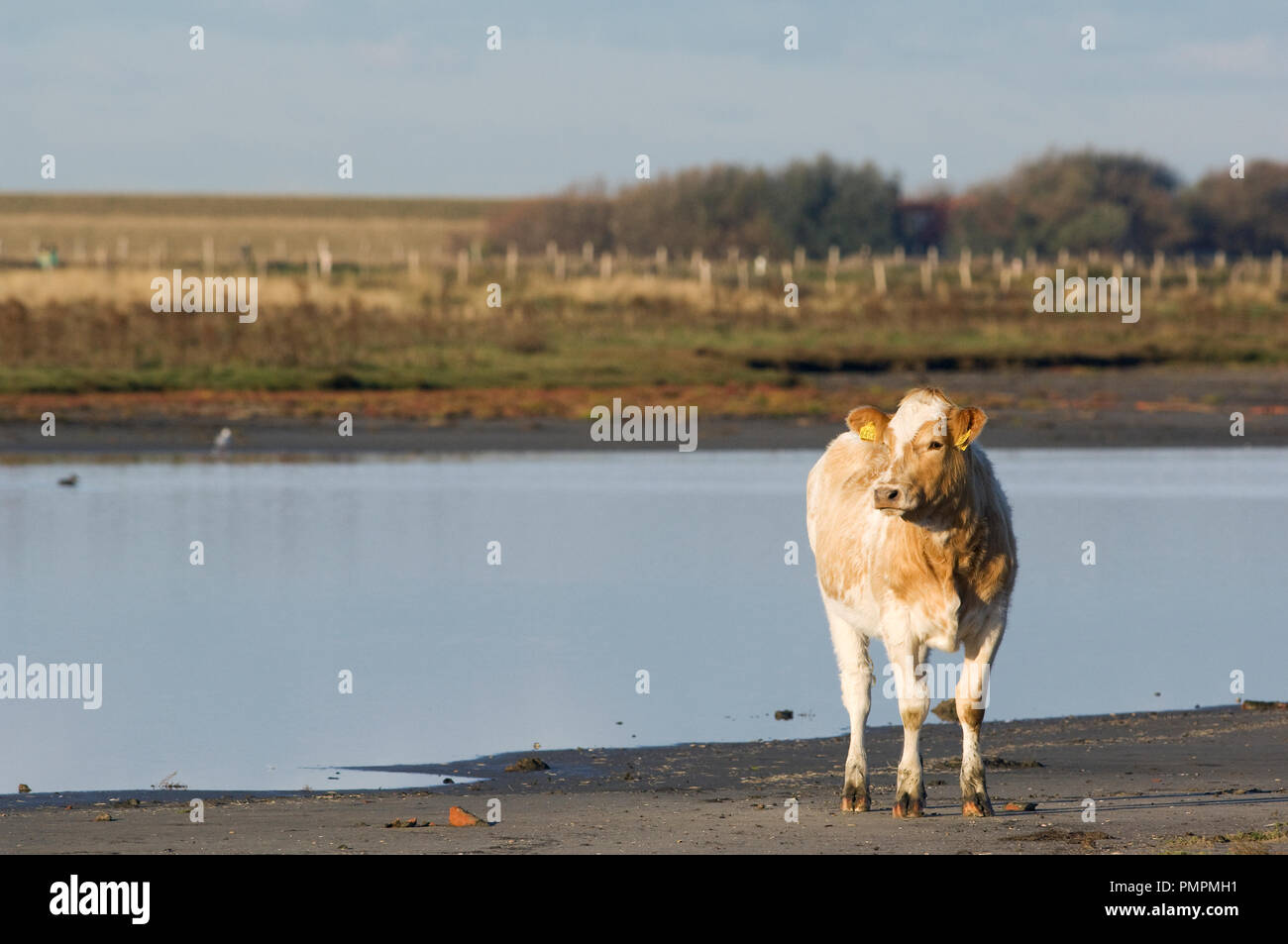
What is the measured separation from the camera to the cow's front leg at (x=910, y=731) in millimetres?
8859

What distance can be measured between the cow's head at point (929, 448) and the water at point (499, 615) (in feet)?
9.82

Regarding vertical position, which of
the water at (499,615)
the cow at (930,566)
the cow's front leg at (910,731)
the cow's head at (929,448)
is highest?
the cow's head at (929,448)

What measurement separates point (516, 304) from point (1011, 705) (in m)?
34.7

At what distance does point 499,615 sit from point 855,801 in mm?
6683

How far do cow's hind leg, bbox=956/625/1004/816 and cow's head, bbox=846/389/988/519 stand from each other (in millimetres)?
646

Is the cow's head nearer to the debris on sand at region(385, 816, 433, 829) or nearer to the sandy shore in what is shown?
the sandy shore

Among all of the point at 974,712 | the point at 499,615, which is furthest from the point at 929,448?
the point at 499,615

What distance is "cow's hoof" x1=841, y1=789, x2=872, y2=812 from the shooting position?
29.9ft

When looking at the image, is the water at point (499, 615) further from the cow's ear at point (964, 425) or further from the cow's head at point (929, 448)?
the cow's ear at point (964, 425)

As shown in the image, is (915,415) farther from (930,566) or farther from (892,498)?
(930,566)

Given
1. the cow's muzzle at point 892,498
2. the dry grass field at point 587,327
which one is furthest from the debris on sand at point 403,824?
the dry grass field at point 587,327

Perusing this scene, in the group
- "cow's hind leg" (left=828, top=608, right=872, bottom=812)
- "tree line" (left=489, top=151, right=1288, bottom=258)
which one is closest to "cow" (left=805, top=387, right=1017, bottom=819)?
"cow's hind leg" (left=828, top=608, right=872, bottom=812)

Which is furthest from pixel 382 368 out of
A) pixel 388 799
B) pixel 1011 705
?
pixel 388 799

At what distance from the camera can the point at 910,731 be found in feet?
29.3
